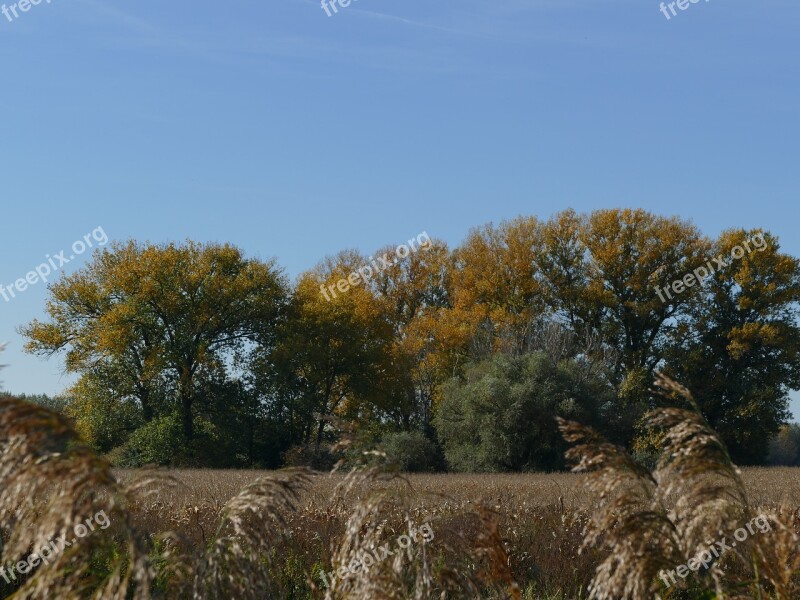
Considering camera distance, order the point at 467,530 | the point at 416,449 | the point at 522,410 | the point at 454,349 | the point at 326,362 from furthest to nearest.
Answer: the point at 454,349, the point at 326,362, the point at 416,449, the point at 522,410, the point at 467,530

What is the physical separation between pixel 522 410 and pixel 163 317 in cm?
1941

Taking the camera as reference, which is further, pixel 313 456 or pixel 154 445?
pixel 154 445

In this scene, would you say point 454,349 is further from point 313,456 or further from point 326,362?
point 313,456

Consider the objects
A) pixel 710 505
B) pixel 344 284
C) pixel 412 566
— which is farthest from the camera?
pixel 344 284

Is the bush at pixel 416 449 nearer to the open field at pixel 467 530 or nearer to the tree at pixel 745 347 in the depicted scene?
the tree at pixel 745 347

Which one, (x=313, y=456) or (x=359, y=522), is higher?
(x=313, y=456)

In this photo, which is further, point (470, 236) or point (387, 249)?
point (387, 249)

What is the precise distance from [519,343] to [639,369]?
6709mm

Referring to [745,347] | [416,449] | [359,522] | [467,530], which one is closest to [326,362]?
[416,449]

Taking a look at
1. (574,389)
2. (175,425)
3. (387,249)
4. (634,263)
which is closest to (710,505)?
(574,389)

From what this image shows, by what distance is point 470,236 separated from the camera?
62281 millimetres

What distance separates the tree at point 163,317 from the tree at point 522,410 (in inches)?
508

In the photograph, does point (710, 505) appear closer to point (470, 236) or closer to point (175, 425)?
point (175, 425)

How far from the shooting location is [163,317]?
5144 cm
